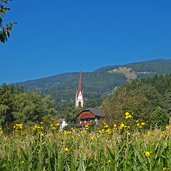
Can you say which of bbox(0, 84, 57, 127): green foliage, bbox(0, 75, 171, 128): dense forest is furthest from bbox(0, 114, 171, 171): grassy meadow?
bbox(0, 84, 57, 127): green foliage

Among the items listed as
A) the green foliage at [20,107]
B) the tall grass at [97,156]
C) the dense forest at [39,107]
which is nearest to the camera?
the tall grass at [97,156]

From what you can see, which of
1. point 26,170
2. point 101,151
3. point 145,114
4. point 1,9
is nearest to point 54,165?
point 26,170

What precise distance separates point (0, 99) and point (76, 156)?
5432cm

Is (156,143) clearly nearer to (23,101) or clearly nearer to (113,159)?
(113,159)

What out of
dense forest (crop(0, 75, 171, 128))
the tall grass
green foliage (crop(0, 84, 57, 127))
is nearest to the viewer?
the tall grass

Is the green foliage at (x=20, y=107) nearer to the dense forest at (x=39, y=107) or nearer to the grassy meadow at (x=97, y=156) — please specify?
the dense forest at (x=39, y=107)

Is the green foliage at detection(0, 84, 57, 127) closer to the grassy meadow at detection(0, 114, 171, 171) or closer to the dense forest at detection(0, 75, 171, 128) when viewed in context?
the dense forest at detection(0, 75, 171, 128)

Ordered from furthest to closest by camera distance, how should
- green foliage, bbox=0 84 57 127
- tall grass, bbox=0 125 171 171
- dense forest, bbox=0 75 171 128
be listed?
1. green foliage, bbox=0 84 57 127
2. dense forest, bbox=0 75 171 128
3. tall grass, bbox=0 125 171 171

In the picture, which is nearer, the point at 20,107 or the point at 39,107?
the point at 20,107

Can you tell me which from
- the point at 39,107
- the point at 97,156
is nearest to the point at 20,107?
the point at 39,107

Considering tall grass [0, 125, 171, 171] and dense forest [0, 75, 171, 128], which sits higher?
dense forest [0, 75, 171, 128]

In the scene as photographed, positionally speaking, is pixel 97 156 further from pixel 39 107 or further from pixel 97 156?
pixel 39 107

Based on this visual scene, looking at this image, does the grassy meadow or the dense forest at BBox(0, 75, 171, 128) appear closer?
the grassy meadow

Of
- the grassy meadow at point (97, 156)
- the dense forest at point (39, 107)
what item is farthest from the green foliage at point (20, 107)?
the grassy meadow at point (97, 156)
